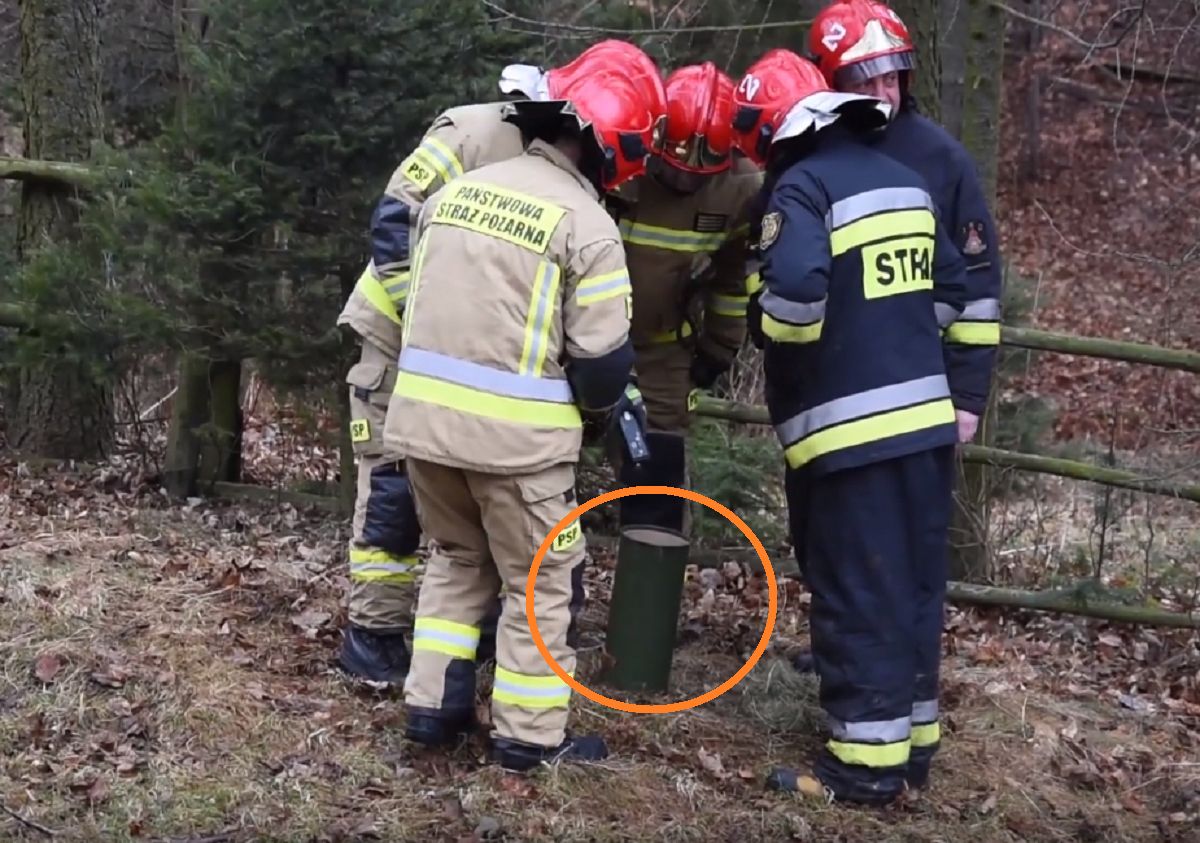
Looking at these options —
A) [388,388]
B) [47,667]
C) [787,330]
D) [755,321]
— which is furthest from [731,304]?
[47,667]

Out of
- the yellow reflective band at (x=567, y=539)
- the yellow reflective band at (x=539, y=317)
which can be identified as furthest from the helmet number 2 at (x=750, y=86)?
the yellow reflective band at (x=567, y=539)

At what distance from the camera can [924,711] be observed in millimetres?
4785

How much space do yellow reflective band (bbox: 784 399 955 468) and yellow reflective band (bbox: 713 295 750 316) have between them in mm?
1290

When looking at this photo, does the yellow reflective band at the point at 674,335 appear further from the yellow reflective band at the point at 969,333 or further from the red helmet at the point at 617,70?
the yellow reflective band at the point at 969,333

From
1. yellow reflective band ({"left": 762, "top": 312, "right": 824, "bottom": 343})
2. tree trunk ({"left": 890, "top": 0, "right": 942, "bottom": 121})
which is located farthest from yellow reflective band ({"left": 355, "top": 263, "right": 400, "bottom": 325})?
tree trunk ({"left": 890, "top": 0, "right": 942, "bottom": 121})

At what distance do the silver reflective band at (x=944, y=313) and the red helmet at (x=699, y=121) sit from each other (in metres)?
1.06

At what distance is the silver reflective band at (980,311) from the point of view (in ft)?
15.9

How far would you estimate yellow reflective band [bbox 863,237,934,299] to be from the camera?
445 cm

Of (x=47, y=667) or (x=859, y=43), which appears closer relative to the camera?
A: (x=859, y=43)

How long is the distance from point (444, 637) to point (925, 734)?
1.73m

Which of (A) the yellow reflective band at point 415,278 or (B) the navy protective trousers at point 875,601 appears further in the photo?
(B) the navy protective trousers at point 875,601

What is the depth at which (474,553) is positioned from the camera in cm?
464

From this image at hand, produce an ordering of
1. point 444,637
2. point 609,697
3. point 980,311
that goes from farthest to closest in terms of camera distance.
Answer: point 609,697
point 980,311
point 444,637

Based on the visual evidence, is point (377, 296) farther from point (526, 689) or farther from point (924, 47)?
point (924, 47)
